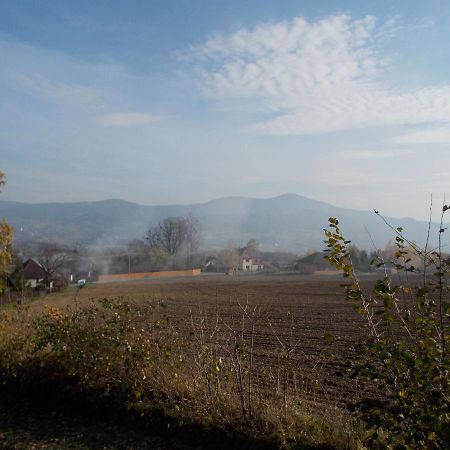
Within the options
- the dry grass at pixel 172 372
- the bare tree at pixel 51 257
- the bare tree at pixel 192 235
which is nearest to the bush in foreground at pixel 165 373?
the dry grass at pixel 172 372

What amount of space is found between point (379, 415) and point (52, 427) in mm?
4021

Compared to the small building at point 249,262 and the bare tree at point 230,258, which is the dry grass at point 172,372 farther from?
the small building at point 249,262

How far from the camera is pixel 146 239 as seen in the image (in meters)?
115

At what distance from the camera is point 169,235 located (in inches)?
4599

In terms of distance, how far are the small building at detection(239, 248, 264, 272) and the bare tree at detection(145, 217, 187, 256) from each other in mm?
15884

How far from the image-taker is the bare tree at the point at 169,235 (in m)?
116

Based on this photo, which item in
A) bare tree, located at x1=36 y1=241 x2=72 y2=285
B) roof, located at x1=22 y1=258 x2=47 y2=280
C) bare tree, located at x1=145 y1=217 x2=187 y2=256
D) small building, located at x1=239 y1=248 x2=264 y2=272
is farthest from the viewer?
small building, located at x1=239 y1=248 x2=264 y2=272

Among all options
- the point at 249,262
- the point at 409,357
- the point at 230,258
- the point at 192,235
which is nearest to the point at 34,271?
the point at 192,235

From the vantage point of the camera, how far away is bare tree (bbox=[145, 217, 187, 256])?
380ft

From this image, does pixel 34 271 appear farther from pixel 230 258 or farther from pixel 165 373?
pixel 165 373

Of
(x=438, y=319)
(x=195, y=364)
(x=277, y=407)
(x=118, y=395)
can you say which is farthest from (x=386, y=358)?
(x=118, y=395)

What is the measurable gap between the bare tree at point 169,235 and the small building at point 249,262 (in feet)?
52.1

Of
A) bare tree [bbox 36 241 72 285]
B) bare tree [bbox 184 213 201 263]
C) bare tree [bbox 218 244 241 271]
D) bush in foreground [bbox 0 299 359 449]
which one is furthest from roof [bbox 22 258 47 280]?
bush in foreground [bbox 0 299 359 449]

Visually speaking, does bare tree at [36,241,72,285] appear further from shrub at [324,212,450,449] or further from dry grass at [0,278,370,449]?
shrub at [324,212,450,449]
